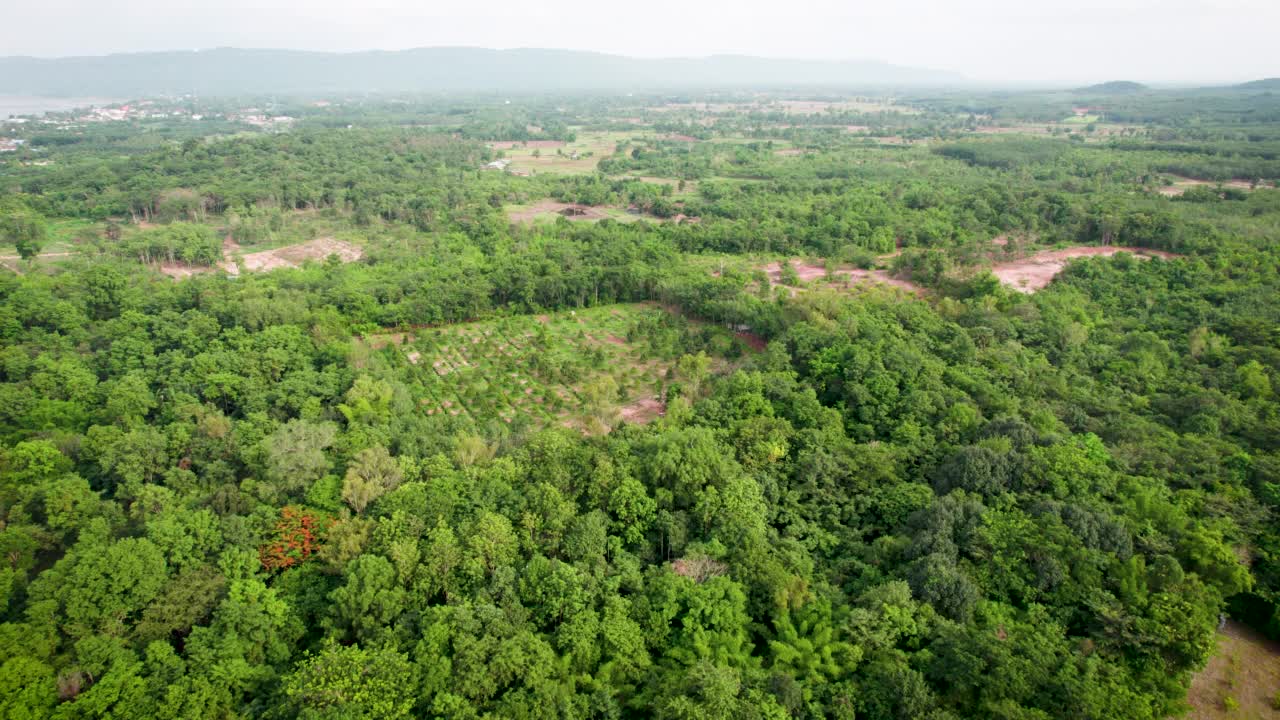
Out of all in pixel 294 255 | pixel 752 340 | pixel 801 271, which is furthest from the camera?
pixel 294 255

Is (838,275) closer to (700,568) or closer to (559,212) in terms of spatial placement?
(559,212)

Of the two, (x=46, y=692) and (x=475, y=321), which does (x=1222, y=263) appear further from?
(x=46, y=692)

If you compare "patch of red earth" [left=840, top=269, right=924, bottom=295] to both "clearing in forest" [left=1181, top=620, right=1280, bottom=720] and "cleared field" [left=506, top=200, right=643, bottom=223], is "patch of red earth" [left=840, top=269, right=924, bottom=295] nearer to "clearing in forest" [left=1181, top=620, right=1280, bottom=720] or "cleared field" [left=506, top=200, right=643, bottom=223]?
"cleared field" [left=506, top=200, right=643, bottom=223]

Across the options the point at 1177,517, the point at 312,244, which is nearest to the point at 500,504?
the point at 1177,517

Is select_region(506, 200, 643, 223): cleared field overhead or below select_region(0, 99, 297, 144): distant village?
below

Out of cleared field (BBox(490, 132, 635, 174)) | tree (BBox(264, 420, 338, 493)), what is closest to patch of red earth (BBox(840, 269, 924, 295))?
tree (BBox(264, 420, 338, 493))

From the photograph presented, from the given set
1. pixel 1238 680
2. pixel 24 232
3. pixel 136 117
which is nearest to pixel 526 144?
pixel 24 232
